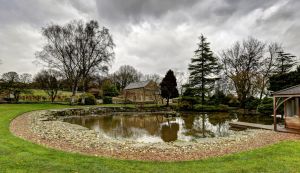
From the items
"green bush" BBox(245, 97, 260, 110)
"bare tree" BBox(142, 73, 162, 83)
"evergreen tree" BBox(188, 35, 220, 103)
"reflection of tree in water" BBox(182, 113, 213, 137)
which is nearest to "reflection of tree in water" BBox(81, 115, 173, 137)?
"reflection of tree in water" BBox(182, 113, 213, 137)

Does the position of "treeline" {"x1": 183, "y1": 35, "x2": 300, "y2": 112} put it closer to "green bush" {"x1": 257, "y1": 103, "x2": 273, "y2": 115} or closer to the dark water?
"green bush" {"x1": 257, "y1": 103, "x2": 273, "y2": 115}

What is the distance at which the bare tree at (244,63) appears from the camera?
3219cm

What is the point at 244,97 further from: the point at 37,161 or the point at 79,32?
the point at 37,161

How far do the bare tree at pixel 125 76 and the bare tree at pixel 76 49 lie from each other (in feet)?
103

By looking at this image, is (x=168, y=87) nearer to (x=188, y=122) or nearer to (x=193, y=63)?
(x=193, y=63)

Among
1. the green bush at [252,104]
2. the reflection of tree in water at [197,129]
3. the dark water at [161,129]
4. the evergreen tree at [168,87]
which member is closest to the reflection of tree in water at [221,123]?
the dark water at [161,129]

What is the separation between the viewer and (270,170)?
19.2 feet

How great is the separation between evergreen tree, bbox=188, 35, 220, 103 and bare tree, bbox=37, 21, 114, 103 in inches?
549

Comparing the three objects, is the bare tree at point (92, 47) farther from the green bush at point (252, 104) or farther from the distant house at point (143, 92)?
the green bush at point (252, 104)

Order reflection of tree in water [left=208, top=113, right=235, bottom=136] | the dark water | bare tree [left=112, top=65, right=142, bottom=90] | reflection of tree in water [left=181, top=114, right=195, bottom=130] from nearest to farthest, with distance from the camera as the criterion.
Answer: the dark water
reflection of tree in water [left=208, top=113, right=235, bottom=136]
reflection of tree in water [left=181, top=114, right=195, bottom=130]
bare tree [left=112, top=65, right=142, bottom=90]

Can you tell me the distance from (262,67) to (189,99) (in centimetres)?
1198

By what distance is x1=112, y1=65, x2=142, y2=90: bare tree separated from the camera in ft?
214

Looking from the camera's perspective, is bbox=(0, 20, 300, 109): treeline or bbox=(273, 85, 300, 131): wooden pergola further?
bbox=(0, 20, 300, 109): treeline

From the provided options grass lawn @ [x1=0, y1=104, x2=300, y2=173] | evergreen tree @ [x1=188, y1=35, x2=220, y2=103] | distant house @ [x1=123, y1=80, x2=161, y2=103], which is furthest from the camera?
distant house @ [x1=123, y1=80, x2=161, y2=103]
